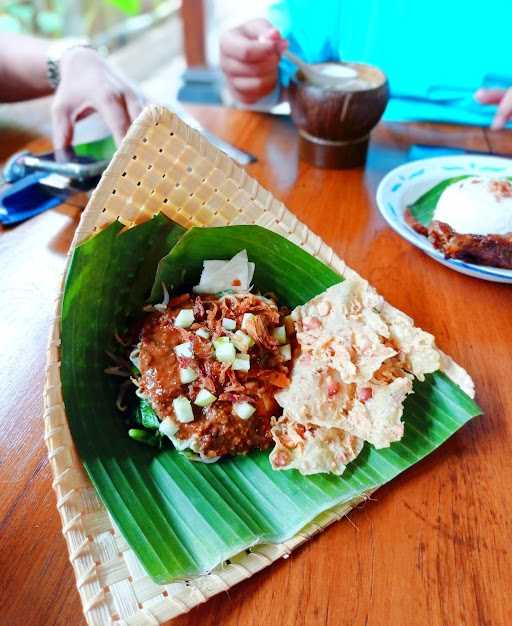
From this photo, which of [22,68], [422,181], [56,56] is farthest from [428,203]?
[22,68]

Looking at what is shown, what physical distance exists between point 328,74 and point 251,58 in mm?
342

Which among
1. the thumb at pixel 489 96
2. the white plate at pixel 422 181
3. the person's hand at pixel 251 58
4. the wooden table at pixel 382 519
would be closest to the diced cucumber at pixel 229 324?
the wooden table at pixel 382 519

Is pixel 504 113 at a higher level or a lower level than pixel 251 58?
lower

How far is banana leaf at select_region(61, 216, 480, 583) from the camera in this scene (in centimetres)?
75

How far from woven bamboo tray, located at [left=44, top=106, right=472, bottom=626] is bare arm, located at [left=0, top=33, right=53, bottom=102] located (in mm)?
1411

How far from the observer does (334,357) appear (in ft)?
2.94

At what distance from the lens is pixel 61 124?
171 cm

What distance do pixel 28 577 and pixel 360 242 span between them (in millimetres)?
1145

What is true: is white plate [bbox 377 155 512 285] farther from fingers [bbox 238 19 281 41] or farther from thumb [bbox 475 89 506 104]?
fingers [bbox 238 19 281 41]

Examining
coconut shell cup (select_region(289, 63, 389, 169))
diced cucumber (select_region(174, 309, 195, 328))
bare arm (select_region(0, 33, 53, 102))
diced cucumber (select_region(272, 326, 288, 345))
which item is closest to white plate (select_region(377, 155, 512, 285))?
coconut shell cup (select_region(289, 63, 389, 169))

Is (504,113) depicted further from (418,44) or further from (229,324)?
(229,324)

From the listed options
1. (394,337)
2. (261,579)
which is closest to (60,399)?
(261,579)

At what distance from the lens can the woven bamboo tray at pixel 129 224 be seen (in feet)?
2.14

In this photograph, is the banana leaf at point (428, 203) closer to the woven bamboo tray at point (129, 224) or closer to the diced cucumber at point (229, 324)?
the woven bamboo tray at point (129, 224)
